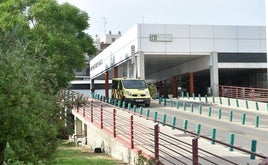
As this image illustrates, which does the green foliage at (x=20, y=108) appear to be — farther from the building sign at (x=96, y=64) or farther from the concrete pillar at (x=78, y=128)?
the building sign at (x=96, y=64)

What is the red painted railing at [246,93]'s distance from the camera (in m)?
40.6

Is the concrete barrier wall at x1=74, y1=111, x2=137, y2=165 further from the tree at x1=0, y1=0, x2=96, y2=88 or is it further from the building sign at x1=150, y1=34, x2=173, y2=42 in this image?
the building sign at x1=150, y1=34, x2=173, y2=42

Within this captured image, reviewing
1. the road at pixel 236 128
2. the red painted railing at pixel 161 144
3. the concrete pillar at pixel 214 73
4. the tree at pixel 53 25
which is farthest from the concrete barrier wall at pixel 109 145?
the concrete pillar at pixel 214 73

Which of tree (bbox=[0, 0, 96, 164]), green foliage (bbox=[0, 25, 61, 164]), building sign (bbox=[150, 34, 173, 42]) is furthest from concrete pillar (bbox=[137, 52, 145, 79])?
green foliage (bbox=[0, 25, 61, 164])

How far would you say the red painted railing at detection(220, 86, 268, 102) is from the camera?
40.6 m

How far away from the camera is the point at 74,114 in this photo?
1197 inches

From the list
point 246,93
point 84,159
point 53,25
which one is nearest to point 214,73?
point 246,93

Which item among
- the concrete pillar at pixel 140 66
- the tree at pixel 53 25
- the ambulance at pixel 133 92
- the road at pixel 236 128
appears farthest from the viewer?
the concrete pillar at pixel 140 66

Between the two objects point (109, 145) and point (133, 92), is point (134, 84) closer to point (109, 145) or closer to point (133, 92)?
point (133, 92)

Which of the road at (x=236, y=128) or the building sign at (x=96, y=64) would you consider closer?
the road at (x=236, y=128)

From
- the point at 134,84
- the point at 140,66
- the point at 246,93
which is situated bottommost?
the point at 246,93

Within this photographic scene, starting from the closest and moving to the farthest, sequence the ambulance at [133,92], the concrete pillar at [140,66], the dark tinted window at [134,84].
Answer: the ambulance at [133,92] < the dark tinted window at [134,84] < the concrete pillar at [140,66]

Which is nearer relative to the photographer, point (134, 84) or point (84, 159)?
point (84, 159)

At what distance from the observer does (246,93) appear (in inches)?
1743
